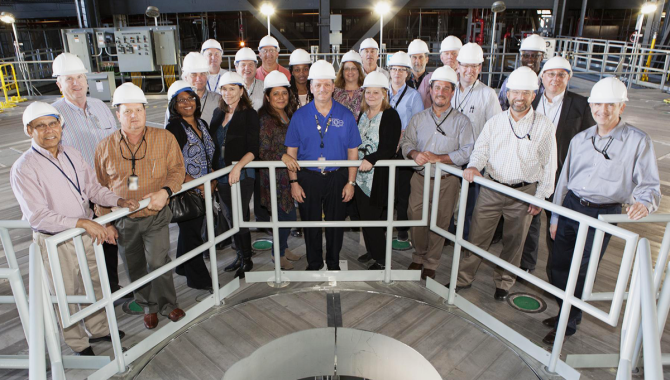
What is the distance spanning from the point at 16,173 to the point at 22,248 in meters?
2.93

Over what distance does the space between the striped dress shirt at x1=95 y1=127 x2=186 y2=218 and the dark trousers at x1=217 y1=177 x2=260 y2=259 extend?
0.83m

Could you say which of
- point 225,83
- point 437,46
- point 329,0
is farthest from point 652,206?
point 437,46

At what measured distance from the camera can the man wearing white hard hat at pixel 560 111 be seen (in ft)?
13.3

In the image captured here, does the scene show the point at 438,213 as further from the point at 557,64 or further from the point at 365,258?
the point at 557,64

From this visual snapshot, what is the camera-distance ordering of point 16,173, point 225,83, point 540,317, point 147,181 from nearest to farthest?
point 16,173 < point 147,181 < point 540,317 < point 225,83

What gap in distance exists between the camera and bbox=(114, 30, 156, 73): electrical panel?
14180 mm

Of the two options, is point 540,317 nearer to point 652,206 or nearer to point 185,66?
point 652,206

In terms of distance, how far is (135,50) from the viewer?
1434cm

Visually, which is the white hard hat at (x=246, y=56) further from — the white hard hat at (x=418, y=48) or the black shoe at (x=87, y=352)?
the black shoe at (x=87, y=352)

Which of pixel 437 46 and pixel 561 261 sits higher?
pixel 437 46

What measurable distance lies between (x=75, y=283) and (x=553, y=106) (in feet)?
14.4

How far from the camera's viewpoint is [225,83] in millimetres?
4000

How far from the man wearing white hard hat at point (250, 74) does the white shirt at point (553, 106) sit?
2986mm

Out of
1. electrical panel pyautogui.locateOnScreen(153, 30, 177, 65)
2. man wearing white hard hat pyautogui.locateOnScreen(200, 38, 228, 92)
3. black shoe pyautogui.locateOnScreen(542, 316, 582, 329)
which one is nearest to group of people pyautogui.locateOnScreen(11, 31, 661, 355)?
black shoe pyautogui.locateOnScreen(542, 316, 582, 329)
